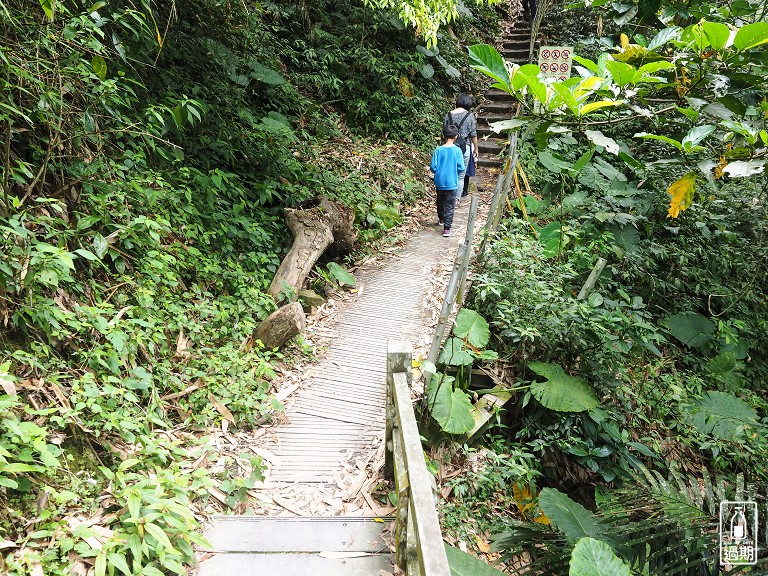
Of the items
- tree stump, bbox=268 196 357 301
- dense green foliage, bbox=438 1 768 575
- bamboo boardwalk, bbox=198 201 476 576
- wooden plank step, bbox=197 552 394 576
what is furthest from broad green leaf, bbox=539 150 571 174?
wooden plank step, bbox=197 552 394 576

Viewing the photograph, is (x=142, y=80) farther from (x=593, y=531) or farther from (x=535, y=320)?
(x=593, y=531)

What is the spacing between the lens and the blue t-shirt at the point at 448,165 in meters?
7.37

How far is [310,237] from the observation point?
6148mm

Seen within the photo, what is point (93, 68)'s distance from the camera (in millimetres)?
4262

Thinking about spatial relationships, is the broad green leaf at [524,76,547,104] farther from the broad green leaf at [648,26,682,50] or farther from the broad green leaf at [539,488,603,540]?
the broad green leaf at [539,488,603,540]

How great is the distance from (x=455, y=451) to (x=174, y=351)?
2.63 meters

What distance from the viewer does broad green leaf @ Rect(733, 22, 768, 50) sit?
179 cm

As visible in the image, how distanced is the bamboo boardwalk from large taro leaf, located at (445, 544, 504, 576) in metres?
0.48

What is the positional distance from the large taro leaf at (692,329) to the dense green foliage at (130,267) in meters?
4.40

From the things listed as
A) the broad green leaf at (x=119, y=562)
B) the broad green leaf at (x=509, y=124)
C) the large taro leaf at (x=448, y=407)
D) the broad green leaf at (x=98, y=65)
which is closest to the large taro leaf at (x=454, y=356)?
the large taro leaf at (x=448, y=407)

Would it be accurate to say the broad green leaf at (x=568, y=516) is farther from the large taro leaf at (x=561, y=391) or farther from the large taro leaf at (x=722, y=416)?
the large taro leaf at (x=722, y=416)

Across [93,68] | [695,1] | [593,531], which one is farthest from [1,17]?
[593,531]

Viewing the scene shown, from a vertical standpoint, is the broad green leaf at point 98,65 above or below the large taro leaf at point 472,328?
above

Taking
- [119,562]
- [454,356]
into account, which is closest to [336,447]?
[454,356]
